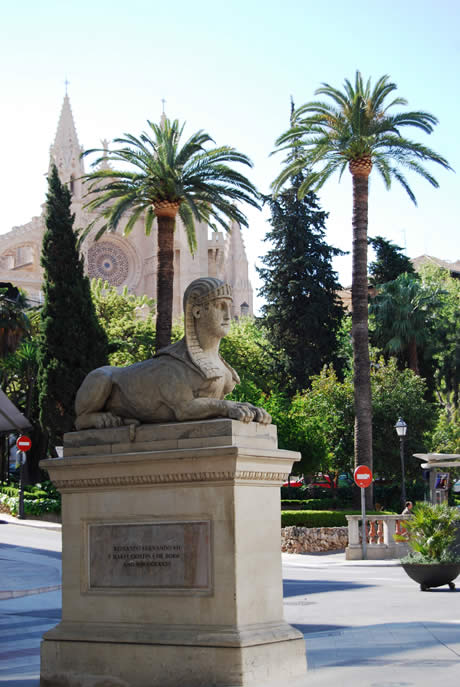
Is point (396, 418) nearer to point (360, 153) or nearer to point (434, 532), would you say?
point (360, 153)

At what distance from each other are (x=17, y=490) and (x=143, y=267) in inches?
2237

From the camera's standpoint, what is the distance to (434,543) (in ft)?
52.7

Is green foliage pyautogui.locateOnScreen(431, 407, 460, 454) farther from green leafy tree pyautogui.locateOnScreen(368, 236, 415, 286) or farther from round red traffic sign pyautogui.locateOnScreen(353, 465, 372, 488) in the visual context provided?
round red traffic sign pyautogui.locateOnScreen(353, 465, 372, 488)

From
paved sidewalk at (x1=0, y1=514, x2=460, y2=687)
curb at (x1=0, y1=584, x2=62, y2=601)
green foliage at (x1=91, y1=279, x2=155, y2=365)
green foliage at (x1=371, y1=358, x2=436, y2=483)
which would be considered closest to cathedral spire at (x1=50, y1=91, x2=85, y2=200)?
green foliage at (x1=91, y1=279, x2=155, y2=365)

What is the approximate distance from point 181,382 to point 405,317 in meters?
44.6

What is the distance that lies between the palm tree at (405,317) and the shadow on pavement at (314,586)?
31247 millimetres

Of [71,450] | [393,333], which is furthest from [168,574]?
[393,333]

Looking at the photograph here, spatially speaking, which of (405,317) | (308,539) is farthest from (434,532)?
(405,317)

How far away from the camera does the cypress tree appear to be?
4100 centimetres

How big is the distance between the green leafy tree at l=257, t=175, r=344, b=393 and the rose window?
42345 mm

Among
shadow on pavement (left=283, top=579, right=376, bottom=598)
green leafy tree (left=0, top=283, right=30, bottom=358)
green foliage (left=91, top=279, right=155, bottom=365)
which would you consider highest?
green foliage (left=91, top=279, right=155, bottom=365)

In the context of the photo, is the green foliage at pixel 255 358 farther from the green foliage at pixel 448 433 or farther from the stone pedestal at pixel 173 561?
the stone pedestal at pixel 173 561

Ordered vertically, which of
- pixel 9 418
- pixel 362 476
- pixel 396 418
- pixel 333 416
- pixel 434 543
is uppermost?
pixel 333 416

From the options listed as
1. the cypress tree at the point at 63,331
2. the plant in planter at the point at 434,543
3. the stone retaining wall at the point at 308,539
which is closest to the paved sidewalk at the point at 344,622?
the plant in planter at the point at 434,543
